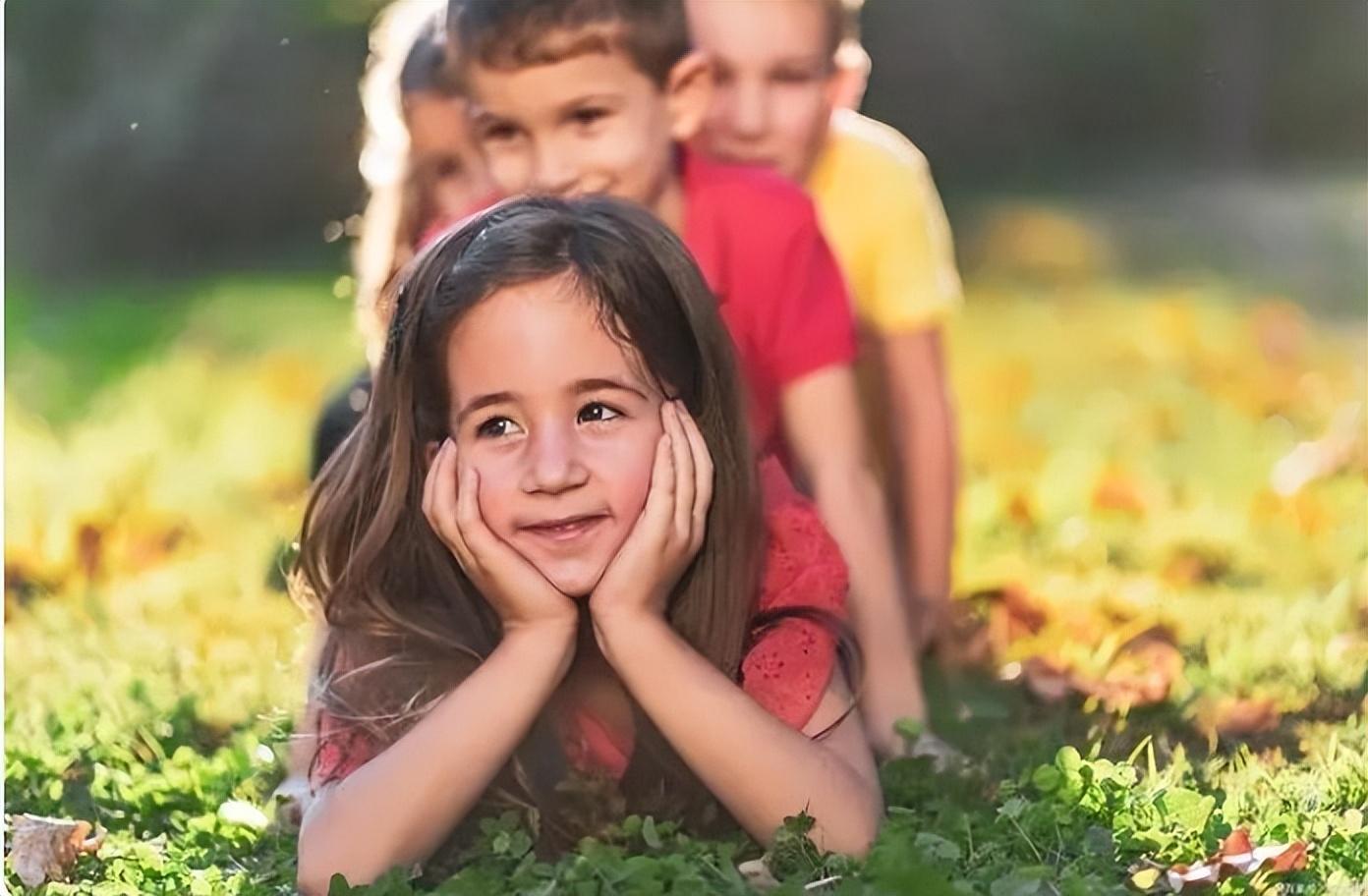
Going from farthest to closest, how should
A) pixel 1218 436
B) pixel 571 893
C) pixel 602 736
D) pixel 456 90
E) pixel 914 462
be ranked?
pixel 1218 436
pixel 914 462
pixel 456 90
pixel 602 736
pixel 571 893

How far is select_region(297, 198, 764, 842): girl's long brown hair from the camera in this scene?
2.80 meters

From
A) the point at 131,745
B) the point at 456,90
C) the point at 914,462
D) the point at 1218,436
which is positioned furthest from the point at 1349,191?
the point at 131,745

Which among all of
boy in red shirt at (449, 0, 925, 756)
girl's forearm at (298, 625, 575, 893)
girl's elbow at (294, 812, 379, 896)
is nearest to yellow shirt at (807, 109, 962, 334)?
boy in red shirt at (449, 0, 925, 756)

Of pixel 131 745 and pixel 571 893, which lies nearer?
pixel 571 893

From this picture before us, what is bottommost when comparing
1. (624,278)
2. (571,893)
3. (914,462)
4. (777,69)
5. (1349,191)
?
(571,893)

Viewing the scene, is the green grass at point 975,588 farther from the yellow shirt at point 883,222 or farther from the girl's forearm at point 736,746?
the yellow shirt at point 883,222

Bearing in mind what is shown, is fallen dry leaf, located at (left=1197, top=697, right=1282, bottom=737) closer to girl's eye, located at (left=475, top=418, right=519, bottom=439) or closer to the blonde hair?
girl's eye, located at (left=475, top=418, right=519, bottom=439)

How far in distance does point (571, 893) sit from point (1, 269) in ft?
5.47

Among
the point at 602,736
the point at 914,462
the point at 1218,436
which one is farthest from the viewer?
the point at 1218,436

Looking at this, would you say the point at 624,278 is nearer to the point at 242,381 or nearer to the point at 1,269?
the point at 242,381

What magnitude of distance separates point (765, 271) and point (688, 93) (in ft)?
1.02

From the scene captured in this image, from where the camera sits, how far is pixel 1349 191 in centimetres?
352

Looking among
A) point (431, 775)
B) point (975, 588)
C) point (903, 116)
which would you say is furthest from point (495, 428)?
point (975, 588)

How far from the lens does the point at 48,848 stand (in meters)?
2.89
